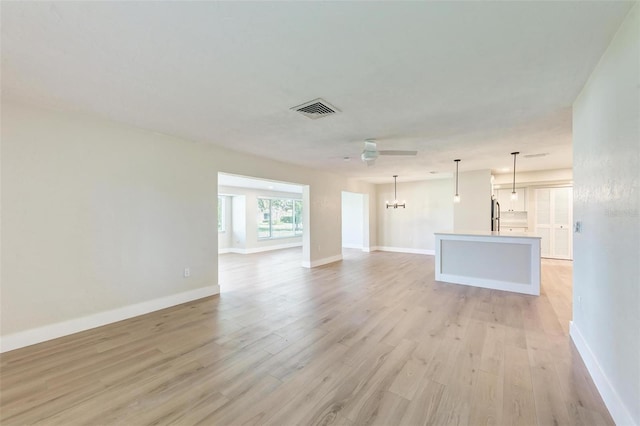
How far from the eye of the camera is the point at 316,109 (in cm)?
285

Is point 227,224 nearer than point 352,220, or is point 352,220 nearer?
Answer: point 227,224

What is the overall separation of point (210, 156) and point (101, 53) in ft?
8.23

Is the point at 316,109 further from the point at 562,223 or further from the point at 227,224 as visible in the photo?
the point at 562,223

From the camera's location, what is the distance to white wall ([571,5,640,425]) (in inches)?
58.5

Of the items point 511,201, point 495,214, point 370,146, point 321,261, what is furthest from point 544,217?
point 370,146

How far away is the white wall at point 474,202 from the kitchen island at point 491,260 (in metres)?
1.97

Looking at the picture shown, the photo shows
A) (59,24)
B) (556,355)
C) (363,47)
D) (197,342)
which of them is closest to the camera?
(59,24)

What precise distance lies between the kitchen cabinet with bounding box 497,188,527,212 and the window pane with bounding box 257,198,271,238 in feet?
26.3

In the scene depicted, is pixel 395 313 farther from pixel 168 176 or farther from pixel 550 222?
pixel 550 222

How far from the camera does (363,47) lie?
1804 millimetres

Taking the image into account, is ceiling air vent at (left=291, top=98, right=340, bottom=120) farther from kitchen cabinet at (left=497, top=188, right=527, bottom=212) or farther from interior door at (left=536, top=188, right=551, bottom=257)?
interior door at (left=536, top=188, right=551, bottom=257)

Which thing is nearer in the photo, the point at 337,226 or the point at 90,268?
the point at 90,268

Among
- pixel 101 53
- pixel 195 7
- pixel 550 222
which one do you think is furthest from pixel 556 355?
pixel 550 222

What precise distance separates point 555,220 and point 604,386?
718 centimetres
